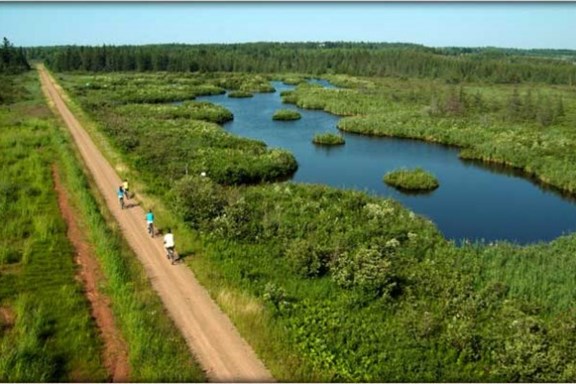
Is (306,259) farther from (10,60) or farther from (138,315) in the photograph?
(10,60)

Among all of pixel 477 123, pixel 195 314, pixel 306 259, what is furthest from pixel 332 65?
pixel 195 314

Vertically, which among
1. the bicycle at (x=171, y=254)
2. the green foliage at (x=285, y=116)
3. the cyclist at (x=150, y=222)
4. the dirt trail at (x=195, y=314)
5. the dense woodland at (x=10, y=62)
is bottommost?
the dirt trail at (x=195, y=314)

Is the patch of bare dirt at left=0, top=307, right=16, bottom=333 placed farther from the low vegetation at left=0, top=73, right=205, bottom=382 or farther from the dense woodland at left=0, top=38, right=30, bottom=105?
the dense woodland at left=0, top=38, right=30, bottom=105

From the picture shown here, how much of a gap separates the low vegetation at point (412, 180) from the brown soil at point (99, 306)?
23141mm

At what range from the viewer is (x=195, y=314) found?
17.2 meters

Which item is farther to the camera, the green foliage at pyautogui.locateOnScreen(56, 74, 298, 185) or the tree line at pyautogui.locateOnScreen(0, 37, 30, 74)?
the tree line at pyautogui.locateOnScreen(0, 37, 30, 74)

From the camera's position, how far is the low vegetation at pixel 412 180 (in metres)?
39.7

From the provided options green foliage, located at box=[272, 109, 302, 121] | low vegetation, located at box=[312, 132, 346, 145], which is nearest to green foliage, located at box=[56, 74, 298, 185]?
green foliage, located at box=[272, 109, 302, 121]

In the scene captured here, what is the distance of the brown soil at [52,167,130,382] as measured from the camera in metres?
14.8

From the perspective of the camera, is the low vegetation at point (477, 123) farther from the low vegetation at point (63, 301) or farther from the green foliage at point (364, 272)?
the low vegetation at point (63, 301)

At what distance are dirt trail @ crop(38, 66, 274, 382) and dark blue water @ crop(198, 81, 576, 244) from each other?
16519 mm

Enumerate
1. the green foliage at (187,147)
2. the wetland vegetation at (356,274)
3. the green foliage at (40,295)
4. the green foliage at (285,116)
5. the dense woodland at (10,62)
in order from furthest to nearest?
the dense woodland at (10,62) → the green foliage at (285,116) → the green foliage at (187,147) → the wetland vegetation at (356,274) → the green foliage at (40,295)

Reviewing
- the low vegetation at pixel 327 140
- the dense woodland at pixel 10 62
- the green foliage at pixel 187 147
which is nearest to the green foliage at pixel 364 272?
the green foliage at pixel 187 147

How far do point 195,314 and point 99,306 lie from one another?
361 centimetres
